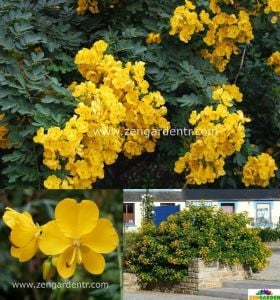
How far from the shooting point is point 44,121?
3166mm

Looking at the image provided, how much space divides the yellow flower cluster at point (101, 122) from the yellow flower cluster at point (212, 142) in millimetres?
155

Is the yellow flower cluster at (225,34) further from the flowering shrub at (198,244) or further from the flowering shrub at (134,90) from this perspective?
the flowering shrub at (198,244)

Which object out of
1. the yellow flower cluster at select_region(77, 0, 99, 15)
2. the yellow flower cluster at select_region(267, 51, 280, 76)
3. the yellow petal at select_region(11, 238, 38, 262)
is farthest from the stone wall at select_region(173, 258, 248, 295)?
the yellow flower cluster at select_region(77, 0, 99, 15)

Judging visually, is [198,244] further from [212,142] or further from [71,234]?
[71,234]

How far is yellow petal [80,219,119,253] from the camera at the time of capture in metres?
2.61

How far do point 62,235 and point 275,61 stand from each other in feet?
5.26

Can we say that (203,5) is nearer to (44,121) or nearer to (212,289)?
(44,121)

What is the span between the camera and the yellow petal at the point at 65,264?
8.43 feet

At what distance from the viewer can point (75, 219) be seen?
8.46 feet

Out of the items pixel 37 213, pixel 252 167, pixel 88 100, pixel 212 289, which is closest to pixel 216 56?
pixel 252 167

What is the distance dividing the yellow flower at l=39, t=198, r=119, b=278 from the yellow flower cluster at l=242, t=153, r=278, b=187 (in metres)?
1.12

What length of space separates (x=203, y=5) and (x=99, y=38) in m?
0.48

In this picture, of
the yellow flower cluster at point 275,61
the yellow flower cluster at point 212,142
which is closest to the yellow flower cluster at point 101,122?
the yellow flower cluster at point 212,142

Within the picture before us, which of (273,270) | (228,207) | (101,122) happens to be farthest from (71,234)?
(273,270)
